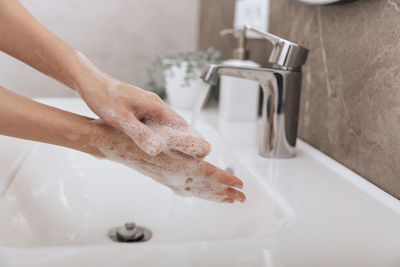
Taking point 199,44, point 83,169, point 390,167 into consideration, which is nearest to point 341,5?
point 390,167

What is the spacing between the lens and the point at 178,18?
4.56 feet

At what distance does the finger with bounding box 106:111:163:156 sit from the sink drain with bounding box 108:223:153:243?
0.69ft

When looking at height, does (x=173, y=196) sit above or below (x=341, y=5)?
below

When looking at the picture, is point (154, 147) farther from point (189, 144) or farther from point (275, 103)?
point (275, 103)

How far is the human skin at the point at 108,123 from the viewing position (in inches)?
17.4

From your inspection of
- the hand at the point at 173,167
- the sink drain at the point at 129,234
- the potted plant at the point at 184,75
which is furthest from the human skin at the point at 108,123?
the potted plant at the point at 184,75

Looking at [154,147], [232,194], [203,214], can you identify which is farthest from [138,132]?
[203,214]

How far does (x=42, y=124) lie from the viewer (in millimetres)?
445

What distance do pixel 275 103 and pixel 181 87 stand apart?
404 mm

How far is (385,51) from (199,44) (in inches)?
36.5

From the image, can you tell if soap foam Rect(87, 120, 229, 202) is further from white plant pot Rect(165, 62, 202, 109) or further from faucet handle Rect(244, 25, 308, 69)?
white plant pot Rect(165, 62, 202, 109)

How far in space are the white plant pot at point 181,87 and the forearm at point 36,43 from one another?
54 cm

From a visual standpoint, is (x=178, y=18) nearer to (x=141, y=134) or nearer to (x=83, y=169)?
(x=83, y=169)

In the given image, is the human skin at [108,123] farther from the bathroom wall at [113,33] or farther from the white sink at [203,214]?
the bathroom wall at [113,33]
